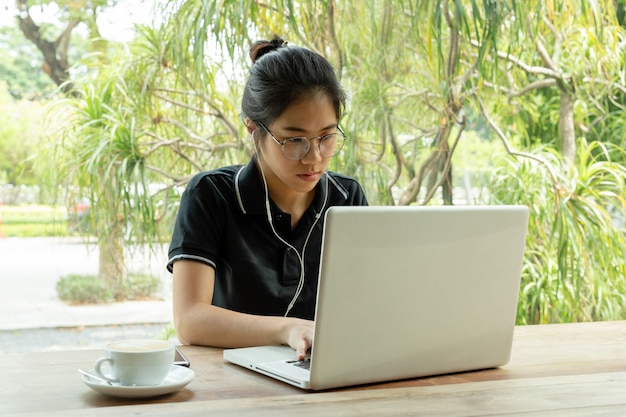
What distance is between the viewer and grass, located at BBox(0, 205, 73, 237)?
12.7 feet

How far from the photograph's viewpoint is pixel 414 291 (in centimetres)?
129

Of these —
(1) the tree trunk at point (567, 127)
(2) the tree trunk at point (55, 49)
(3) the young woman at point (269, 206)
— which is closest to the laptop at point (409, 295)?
(3) the young woman at point (269, 206)

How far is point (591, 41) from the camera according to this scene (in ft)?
11.9

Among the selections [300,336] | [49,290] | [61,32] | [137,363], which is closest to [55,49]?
[61,32]

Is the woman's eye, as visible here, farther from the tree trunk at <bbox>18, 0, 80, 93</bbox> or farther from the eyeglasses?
the tree trunk at <bbox>18, 0, 80, 93</bbox>

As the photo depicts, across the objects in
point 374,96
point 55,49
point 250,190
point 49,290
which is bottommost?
point 49,290

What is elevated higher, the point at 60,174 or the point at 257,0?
the point at 257,0

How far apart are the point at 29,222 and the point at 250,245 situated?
7.49 feet

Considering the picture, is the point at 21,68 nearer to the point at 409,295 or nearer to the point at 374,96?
the point at 374,96

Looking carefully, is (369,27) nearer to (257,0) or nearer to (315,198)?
(257,0)

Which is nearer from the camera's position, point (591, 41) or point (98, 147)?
point (98, 147)

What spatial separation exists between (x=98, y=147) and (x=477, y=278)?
91.1 inches

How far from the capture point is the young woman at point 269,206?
1.79 meters

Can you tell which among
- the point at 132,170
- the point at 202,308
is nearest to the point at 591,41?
the point at 132,170
